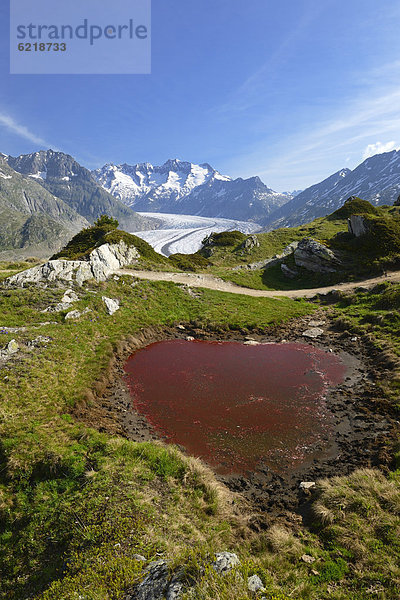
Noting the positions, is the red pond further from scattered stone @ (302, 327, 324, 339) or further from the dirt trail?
the dirt trail

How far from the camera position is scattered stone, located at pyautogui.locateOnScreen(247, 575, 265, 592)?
6.42 metres

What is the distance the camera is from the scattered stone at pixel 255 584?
6.42 metres

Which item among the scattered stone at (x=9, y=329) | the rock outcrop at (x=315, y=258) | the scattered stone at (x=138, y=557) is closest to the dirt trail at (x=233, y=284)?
the rock outcrop at (x=315, y=258)

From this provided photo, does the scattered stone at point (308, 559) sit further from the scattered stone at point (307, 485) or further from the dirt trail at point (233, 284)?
the dirt trail at point (233, 284)

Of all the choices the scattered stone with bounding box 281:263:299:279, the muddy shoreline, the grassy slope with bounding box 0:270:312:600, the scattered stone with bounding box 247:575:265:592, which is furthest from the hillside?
the scattered stone with bounding box 247:575:265:592

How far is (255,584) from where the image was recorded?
259 inches

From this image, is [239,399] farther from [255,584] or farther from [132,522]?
[255,584]

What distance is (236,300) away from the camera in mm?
38562

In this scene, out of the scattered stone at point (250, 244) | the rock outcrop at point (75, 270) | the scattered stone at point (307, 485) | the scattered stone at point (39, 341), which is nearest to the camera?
the scattered stone at point (307, 485)

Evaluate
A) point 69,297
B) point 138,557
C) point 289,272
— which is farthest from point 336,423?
point 289,272

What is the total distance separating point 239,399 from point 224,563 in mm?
12268

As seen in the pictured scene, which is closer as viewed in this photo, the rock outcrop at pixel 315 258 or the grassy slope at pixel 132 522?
the grassy slope at pixel 132 522

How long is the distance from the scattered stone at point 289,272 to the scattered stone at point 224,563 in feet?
168

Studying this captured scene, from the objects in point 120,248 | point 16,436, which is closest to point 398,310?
point 16,436
